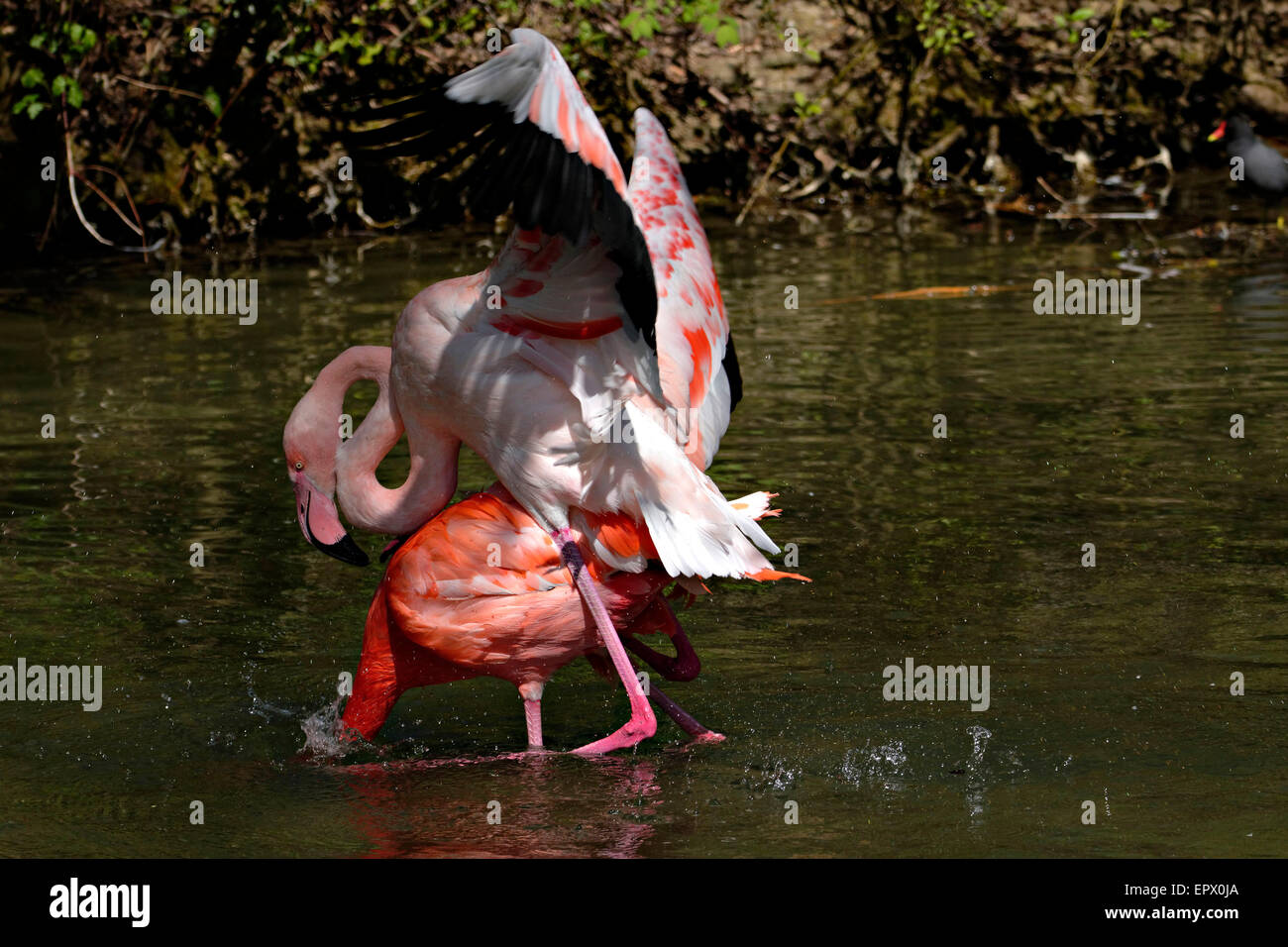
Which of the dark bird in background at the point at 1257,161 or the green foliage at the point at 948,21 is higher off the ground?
the green foliage at the point at 948,21

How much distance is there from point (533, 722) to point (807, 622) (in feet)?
3.66

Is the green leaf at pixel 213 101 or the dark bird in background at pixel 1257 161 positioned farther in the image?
the green leaf at pixel 213 101

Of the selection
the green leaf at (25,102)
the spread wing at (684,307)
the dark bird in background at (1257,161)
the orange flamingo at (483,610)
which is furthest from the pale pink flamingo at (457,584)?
the dark bird in background at (1257,161)

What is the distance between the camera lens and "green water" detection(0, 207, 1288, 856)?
13.4 feet

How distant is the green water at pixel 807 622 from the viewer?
13.4ft

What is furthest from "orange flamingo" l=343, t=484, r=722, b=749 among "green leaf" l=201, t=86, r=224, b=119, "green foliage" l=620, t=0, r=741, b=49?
"green leaf" l=201, t=86, r=224, b=119

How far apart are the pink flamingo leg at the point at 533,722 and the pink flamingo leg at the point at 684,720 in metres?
0.33

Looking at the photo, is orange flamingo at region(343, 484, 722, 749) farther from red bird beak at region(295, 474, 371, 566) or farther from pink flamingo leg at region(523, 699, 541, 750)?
red bird beak at region(295, 474, 371, 566)

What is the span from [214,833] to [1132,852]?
214 cm

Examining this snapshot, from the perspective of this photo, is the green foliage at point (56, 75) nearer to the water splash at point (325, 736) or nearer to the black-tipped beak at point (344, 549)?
the black-tipped beak at point (344, 549)

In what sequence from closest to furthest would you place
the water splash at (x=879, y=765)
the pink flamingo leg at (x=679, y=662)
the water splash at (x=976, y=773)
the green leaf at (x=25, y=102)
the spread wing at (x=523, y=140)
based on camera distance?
1. the spread wing at (x=523, y=140)
2. the water splash at (x=976, y=773)
3. the water splash at (x=879, y=765)
4. the pink flamingo leg at (x=679, y=662)
5. the green leaf at (x=25, y=102)

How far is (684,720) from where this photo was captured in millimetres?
4773

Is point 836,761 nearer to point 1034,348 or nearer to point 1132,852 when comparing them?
point 1132,852
